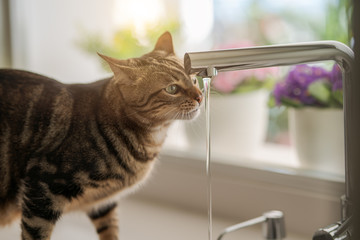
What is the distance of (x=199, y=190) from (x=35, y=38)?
696 millimetres

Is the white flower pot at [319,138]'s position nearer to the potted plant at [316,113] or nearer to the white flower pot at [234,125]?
the potted plant at [316,113]

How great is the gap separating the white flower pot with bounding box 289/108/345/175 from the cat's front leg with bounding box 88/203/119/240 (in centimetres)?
44

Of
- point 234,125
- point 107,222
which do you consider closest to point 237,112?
point 234,125

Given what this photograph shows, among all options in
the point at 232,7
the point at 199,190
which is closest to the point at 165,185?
the point at 199,190

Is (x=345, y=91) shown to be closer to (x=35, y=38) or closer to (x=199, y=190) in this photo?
(x=199, y=190)

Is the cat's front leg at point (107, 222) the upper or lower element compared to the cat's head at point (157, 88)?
lower

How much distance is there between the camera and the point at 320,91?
118 centimetres

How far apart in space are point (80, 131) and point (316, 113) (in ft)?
1.75

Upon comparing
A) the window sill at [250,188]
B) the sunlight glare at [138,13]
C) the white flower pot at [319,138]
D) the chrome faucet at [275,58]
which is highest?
the sunlight glare at [138,13]

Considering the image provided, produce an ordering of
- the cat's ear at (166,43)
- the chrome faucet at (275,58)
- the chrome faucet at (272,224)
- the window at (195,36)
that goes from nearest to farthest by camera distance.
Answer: the chrome faucet at (275,58)
the cat's ear at (166,43)
the chrome faucet at (272,224)
the window at (195,36)

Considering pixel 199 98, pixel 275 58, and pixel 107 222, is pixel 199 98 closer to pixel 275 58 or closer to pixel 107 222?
pixel 275 58

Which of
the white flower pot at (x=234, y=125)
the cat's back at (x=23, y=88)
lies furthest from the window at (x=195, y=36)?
the cat's back at (x=23, y=88)

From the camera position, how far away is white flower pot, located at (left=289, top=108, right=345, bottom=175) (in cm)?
117

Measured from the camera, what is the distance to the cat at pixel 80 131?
35.9 inches
